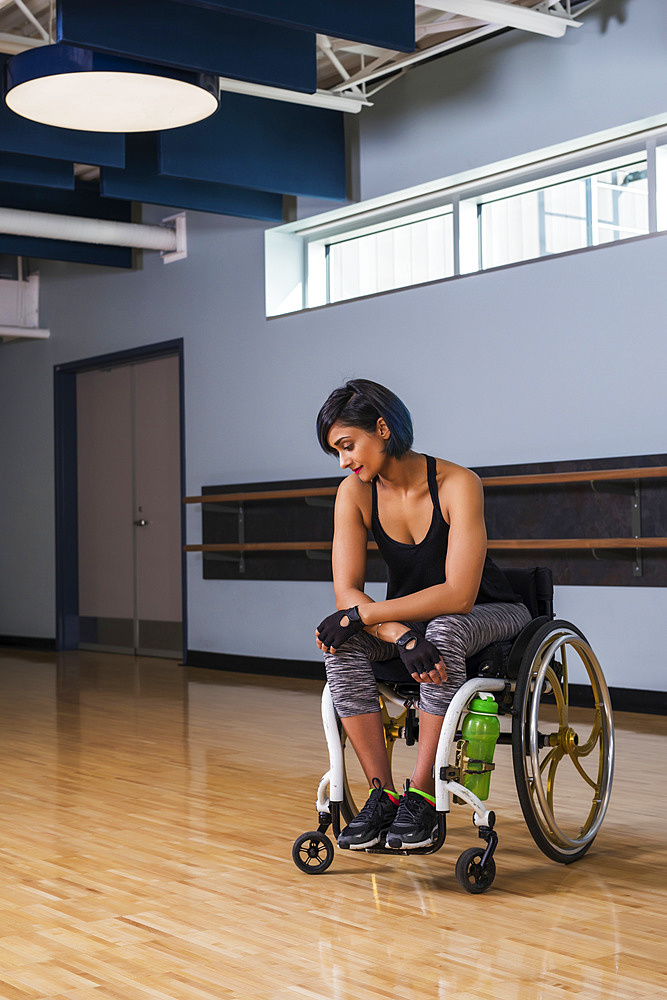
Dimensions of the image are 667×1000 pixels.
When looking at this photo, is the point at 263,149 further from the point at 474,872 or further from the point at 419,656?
the point at 474,872

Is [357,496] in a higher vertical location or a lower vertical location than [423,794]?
higher

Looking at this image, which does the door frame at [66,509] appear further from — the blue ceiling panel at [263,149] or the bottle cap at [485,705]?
the bottle cap at [485,705]

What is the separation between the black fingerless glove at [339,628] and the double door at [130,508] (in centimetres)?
556

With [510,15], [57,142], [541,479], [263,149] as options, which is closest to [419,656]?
[541,479]

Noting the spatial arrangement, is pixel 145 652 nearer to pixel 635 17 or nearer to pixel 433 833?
pixel 635 17

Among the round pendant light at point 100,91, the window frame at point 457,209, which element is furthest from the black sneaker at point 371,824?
the window frame at point 457,209

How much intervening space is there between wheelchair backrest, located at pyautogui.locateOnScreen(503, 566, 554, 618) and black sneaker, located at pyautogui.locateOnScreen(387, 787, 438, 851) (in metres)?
0.56

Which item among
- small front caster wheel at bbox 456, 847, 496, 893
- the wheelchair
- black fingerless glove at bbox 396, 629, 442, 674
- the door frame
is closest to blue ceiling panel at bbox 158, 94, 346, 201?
the door frame

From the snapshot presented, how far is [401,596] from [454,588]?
0.58ft

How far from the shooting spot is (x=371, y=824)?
2.39m

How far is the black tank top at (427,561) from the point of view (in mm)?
2574

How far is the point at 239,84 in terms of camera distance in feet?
18.1

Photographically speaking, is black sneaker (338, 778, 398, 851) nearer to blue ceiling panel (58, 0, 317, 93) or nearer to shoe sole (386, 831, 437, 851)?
shoe sole (386, 831, 437, 851)

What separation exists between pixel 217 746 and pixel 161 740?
0.28m
